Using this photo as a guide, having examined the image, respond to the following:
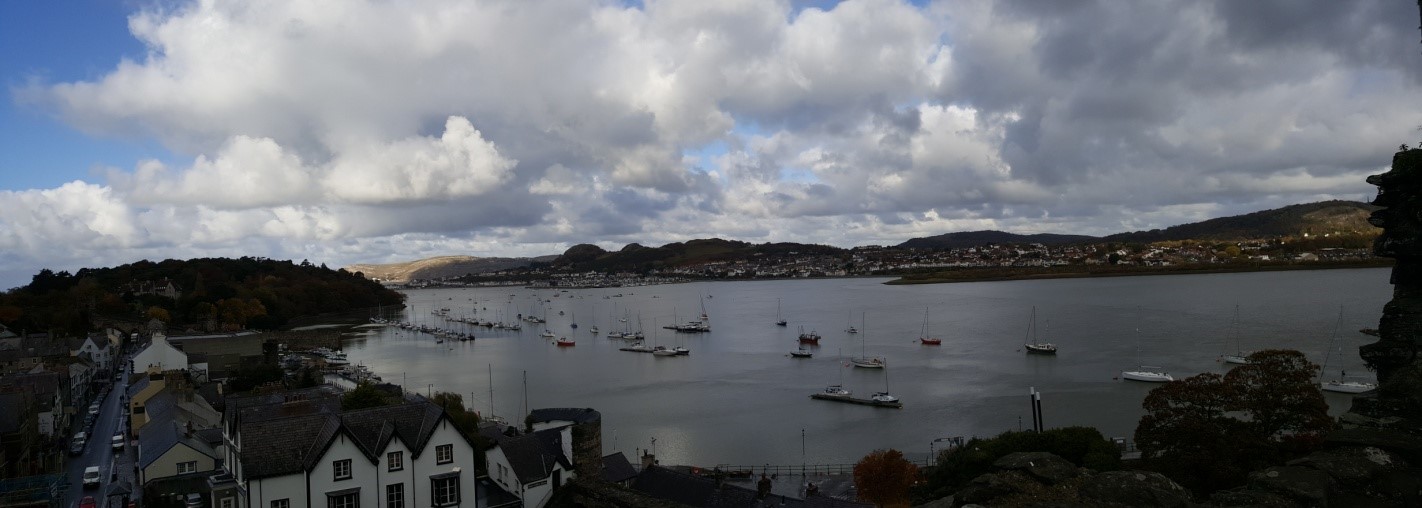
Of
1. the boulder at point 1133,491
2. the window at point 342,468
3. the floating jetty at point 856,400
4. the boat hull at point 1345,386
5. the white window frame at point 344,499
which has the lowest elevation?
the floating jetty at point 856,400

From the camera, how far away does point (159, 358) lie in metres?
29.2

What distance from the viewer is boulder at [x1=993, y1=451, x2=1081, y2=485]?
28.7 ft

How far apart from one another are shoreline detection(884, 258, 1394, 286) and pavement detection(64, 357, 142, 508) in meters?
111

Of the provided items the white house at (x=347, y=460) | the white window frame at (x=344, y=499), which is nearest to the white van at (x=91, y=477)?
the white house at (x=347, y=460)

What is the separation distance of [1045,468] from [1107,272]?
391ft

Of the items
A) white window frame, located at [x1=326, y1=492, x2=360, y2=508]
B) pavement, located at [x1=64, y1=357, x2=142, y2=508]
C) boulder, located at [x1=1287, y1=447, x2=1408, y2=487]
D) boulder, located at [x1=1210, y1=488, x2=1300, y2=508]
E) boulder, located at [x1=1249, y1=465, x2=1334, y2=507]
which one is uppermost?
boulder, located at [x1=1287, y1=447, x2=1408, y2=487]

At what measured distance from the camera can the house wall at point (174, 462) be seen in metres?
14.3

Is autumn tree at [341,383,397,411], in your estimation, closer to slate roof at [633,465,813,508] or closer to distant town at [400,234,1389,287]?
slate roof at [633,465,813,508]

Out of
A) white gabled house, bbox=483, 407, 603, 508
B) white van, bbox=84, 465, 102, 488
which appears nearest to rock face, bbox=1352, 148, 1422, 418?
white gabled house, bbox=483, 407, 603, 508

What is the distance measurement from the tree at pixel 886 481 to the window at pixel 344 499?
1022 cm

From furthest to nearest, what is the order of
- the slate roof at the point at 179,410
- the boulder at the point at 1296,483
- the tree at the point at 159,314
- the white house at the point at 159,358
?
the tree at the point at 159,314, the white house at the point at 159,358, the slate roof at the point at 179,410, the boulder at the point at 1296,483

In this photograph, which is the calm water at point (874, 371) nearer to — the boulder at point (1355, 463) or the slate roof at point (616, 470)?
the slate roof at point (616, 470)

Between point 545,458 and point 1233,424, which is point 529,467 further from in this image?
point 1233,424

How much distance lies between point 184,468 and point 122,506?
1.18m
